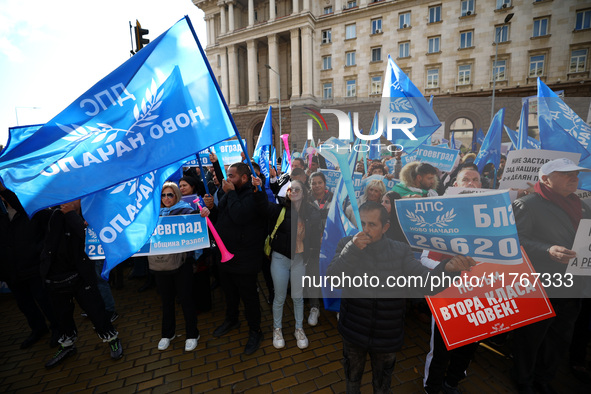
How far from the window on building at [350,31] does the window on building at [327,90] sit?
4.86m

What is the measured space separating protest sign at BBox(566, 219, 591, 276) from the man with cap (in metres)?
0.06

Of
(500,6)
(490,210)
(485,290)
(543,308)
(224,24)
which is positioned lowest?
(543,308)

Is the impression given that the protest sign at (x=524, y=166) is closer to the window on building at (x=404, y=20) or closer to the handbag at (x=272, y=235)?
the handbag at (x=272, y=235)

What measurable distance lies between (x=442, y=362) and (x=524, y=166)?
7.87 feet

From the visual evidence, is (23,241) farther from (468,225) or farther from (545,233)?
(545,233)

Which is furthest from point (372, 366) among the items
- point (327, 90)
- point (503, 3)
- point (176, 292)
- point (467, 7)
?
point (467, 7)

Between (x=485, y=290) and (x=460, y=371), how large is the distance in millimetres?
891

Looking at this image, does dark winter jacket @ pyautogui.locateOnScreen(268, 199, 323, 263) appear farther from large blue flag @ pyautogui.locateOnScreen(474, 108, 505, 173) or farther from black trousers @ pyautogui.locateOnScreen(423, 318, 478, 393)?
large blue flag @ pyautogui.locateOnScreen(474, 108, 505, 173)

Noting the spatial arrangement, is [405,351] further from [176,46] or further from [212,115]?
[176,46]

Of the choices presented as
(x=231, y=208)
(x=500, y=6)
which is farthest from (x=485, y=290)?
(x=500, y=6)

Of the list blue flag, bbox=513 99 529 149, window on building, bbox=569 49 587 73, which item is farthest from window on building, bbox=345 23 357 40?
Answer: blue flag, bbox=513 99 529 149

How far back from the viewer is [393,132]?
5066mm

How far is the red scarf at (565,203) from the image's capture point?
2461 millimetres

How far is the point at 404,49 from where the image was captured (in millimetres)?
26156
